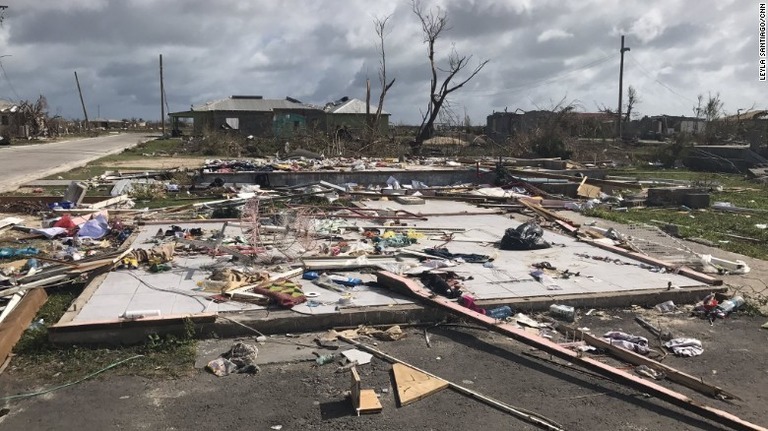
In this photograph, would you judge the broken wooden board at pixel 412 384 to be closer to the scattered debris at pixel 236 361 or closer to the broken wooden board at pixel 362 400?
the broken wooden board at pixel 362 400

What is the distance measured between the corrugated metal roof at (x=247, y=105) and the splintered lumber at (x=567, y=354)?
50536mm

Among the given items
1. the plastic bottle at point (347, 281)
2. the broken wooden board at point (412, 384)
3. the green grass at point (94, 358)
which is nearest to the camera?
the broken wooden board at point (412, 384)

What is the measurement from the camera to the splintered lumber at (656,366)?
418 cm

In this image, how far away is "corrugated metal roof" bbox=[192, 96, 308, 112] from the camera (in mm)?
54528

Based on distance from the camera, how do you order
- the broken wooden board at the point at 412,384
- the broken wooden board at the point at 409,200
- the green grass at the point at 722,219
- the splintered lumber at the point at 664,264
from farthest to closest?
1. the broken wooden board at the point at 409,200
2. the green grass at the point at 722,219
3. the splintered lumber at the point at 664,264
4. the broken wooden board at the point at 412,384

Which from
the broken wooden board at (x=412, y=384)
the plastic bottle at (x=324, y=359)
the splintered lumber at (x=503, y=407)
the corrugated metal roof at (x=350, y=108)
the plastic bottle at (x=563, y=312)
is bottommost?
the splintered lumber at (x=503, y=407)

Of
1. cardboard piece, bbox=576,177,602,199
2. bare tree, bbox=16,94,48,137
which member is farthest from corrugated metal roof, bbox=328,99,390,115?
cardboard piece, bbox=576,177,602,199

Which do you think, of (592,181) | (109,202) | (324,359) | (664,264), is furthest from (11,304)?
(592,181)

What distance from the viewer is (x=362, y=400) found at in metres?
3.90

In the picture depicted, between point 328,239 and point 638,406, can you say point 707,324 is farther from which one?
point 328,239

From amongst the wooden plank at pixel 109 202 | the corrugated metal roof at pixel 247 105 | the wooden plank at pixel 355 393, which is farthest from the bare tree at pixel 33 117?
the wooden plank at pixel 355 393

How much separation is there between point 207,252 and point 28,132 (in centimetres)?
4677

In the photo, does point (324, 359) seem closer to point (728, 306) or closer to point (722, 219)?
point (728, 306)

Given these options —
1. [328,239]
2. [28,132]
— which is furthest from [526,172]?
[28,132]
